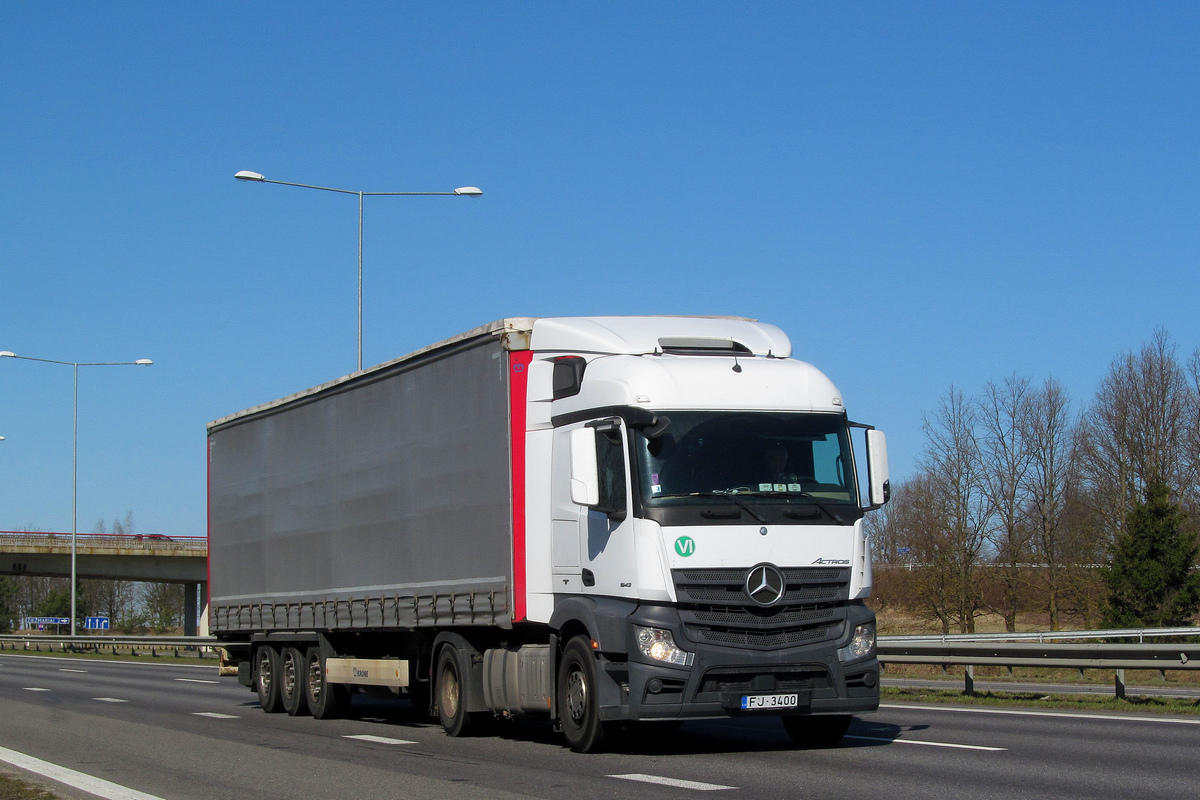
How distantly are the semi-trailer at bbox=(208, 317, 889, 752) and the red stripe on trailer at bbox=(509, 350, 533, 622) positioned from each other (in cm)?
2

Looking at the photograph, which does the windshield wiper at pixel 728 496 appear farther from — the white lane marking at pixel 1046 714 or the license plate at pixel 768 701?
the white lane marking at pixel 1046 714

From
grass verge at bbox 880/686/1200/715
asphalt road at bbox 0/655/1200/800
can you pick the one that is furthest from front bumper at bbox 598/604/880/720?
grass verge at bbox 880/686/1200/715

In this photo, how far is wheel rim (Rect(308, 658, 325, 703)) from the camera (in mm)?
17891

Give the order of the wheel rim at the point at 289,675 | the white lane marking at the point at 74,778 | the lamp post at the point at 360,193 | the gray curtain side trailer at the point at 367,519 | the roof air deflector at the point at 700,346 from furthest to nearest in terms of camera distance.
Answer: the lamp post at the point at 360,193
the wheel rim at the point at 289,675
the gray curtain side trailer at the point at 367,519
the roof air deflector at the point at 700,346
the white lane marking at the point at 74,778

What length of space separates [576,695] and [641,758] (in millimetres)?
797

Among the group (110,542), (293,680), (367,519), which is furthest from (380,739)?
(110,542)

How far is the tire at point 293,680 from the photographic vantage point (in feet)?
60.0

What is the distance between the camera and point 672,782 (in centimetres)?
1002

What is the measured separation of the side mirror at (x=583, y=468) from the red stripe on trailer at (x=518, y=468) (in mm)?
1449

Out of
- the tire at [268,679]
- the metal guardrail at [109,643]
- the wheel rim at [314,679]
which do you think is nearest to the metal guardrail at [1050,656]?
the wheel rim at [314,679]

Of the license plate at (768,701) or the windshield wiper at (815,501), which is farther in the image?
the windshield wiper at (815,501)

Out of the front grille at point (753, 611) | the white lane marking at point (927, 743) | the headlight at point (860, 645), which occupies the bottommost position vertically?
the white lane marking at point (927, 743)

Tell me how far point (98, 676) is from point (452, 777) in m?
26.0

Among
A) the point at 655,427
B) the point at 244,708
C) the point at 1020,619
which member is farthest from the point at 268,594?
the point at 1020,619
